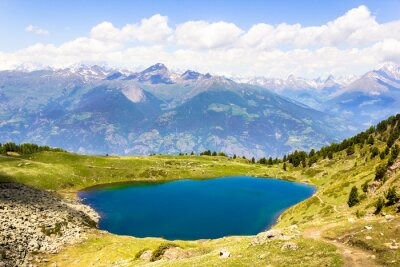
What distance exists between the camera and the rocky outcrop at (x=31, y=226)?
78181mm

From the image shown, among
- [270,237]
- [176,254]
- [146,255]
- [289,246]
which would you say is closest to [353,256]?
[289,246]

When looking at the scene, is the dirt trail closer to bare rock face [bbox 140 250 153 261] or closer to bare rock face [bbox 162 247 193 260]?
bare rock face [bbox 162 247 193 260]

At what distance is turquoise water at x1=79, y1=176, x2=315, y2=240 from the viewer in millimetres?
123938

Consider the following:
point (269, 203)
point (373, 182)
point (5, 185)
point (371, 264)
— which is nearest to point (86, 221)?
point (5, 185)

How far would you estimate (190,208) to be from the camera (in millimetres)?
153125

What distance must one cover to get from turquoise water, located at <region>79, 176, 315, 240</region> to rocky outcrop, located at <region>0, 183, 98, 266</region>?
19662 millimetres

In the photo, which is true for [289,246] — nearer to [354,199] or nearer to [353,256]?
[353,256]

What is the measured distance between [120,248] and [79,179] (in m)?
121

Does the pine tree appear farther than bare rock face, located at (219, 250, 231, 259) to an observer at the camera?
Yes

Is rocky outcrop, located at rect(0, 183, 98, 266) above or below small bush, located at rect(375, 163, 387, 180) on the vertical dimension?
below

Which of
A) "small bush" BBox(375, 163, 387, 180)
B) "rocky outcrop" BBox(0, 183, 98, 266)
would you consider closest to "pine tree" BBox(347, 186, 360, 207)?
"small bush" BBox(375, 163, 387, 180)

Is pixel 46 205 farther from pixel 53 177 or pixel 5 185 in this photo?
pixel 53 177

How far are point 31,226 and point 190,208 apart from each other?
73101 millimetres

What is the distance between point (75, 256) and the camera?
276ft
